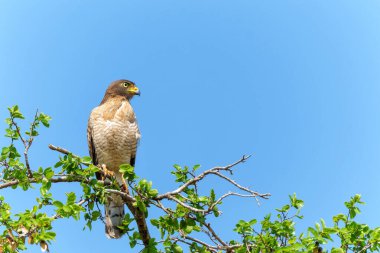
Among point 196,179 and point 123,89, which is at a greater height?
point 123,89

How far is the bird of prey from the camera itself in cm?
748

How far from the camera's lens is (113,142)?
24.8 ft

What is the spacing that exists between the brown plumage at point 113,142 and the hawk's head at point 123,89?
1.70ft

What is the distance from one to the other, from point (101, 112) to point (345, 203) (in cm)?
367

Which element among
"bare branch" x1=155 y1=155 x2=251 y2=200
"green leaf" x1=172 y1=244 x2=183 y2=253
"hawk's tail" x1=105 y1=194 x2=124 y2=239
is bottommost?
"green leaf" x1=172 y1=244 x2=183 y2=253

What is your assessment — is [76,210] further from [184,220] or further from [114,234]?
[114,234]

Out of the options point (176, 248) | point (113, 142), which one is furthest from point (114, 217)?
point (176, 248)

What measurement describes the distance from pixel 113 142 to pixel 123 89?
130cm

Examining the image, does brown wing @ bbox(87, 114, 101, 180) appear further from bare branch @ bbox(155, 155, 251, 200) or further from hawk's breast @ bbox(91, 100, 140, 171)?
bare branch @ bbox(155, 155, 251, 200)

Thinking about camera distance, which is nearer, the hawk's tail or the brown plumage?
the hawk's tail

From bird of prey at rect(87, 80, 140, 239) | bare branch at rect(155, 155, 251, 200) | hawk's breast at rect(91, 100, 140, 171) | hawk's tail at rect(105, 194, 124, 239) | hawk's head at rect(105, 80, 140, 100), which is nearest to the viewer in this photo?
bare branch at rect(155, 155, 251, 200)

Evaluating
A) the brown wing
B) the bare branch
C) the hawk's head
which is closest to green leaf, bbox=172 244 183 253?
the bare branch

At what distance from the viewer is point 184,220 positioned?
19.5ft

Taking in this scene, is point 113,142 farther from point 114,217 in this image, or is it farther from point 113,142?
point 114,217
